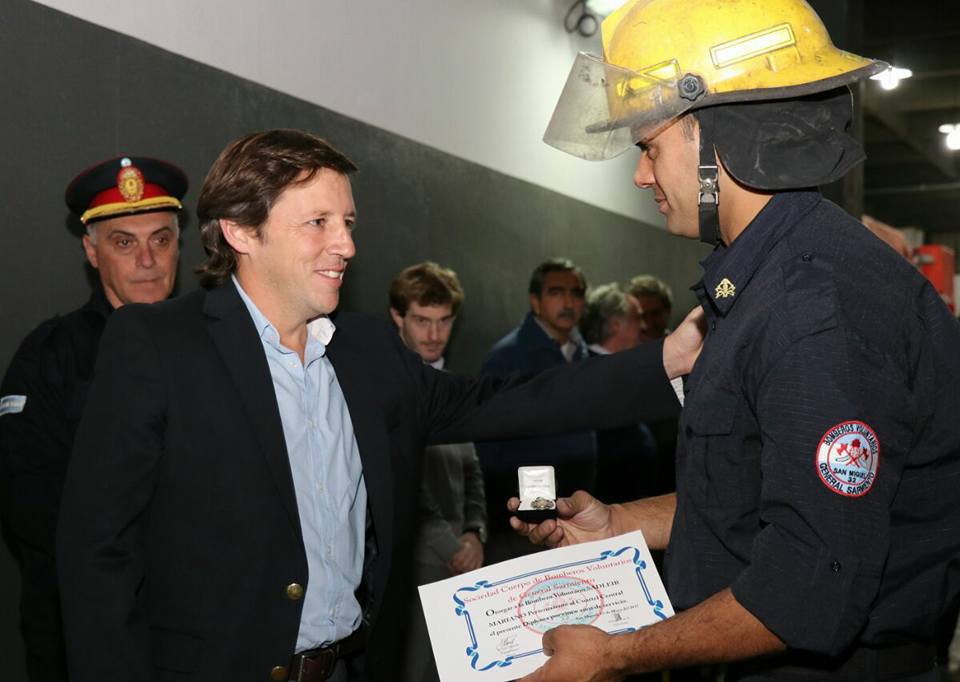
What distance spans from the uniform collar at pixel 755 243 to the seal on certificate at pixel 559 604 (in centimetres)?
56

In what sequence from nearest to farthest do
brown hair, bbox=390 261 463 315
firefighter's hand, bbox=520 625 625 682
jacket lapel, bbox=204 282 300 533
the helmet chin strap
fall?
firefighter's hand, bbox=520 625 625 682
the helmet chin strap
jacket lapel, bbox=204 282 300 533
brown hair, bbox=390 261 463 315

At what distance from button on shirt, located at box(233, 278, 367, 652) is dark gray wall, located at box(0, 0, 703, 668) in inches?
44.5

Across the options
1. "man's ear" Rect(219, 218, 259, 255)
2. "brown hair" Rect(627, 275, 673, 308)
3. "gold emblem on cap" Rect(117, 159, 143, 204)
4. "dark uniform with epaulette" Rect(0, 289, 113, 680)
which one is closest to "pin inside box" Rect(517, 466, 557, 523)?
"man's ear" Rect(219, 218, 259, 255)

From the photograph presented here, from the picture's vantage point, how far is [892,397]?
1541 millimetres

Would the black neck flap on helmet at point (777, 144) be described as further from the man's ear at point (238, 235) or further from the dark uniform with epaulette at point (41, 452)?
the dark uniform with epaulette at point (41, 452)

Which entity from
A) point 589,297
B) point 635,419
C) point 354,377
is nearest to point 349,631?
point 354,377

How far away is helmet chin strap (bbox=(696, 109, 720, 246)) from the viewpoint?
184 centimetres

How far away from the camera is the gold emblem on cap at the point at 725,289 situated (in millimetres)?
1782

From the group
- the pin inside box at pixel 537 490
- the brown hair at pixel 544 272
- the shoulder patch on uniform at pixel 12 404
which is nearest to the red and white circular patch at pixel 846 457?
the pin inside box at pixel 537 490

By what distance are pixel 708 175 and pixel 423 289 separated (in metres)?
2.64

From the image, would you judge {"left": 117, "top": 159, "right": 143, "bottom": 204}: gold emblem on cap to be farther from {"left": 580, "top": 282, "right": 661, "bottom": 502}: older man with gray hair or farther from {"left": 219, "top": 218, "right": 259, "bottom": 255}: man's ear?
{"left": 580, "top": 282, "right": 661, "bottom": 502}: older man with gray hair

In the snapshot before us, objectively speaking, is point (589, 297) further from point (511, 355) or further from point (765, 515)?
point (765, 515)

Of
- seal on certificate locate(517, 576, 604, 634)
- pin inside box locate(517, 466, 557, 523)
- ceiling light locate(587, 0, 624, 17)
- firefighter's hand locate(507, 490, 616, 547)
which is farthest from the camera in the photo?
ceiling light locate(587, 0, 624, 17)

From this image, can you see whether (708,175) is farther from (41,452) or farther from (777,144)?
(41,452)
